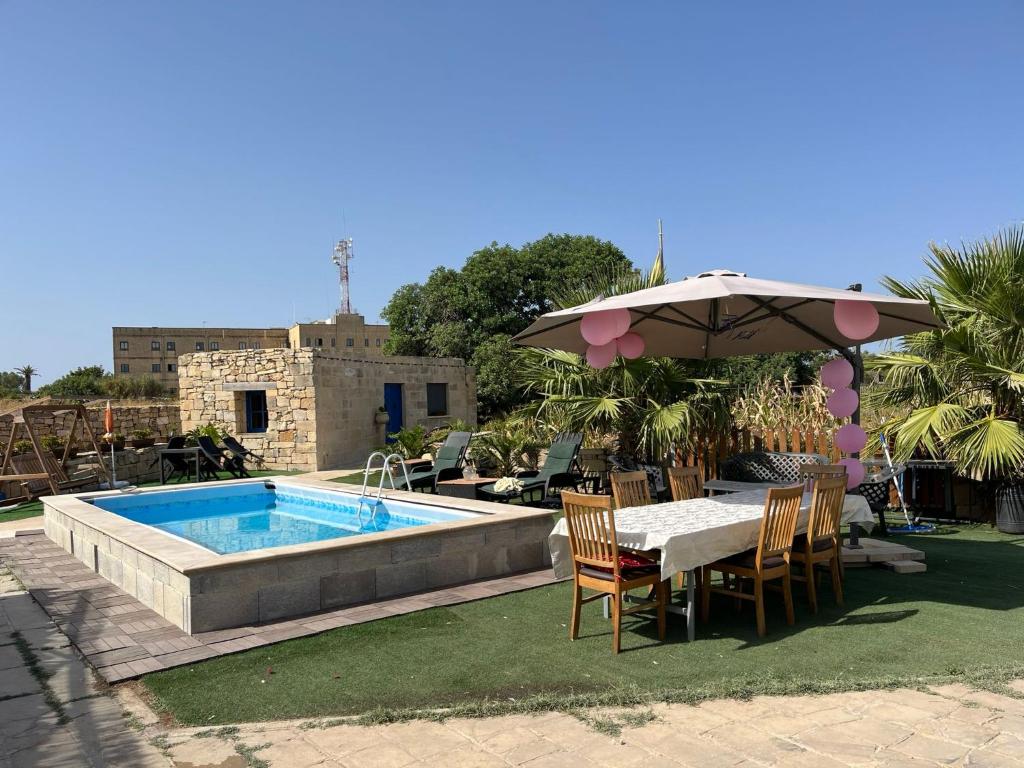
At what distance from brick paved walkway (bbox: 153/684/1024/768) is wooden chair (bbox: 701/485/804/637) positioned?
996mm

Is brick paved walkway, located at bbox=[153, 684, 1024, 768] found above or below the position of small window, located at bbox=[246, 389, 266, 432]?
below

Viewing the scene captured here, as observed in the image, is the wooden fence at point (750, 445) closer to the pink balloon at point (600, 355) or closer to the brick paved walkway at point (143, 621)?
the pink balloon at point (600, 355)

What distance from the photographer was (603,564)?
4.12m

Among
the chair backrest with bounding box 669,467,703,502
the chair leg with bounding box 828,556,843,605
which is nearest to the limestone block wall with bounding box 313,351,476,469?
the chair backrest with bounding box 669,467,703,502

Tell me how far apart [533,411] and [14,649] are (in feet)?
21.6

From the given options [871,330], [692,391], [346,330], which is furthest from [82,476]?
[346,330]

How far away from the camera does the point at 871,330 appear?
15.9ft

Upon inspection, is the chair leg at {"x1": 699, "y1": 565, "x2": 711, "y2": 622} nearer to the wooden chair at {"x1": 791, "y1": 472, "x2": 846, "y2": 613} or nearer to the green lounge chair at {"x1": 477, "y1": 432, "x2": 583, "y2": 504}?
the wooden chair at {"x1": 791, "y1": 472, "x2": 846, "y2": 613}

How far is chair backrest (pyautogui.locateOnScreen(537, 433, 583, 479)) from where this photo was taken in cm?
871

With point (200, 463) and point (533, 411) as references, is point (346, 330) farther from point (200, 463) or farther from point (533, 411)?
point (533, 411)

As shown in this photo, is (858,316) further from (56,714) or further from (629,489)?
(56,714)

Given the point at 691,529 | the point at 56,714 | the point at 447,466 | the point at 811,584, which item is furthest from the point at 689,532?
the point at 447,466

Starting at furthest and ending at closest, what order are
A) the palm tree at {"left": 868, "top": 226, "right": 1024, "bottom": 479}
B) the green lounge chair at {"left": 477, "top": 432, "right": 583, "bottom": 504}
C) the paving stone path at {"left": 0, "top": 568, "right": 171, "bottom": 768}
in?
the green lounge chair at {"left": 477, "top": 432, "right": 583, "bottom": 504}
the palm tree at {"left": 868, "top": 226, "right": 1024, "bottom": 479}
the paving stone path at {"left": 0, "top": 568, "right": 171, "bottom": 768}

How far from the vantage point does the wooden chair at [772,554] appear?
14.0 feet
